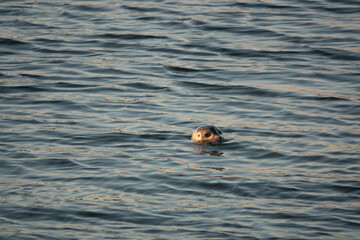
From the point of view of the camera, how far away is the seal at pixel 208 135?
1233 centimetres

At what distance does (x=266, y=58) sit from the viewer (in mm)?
18141

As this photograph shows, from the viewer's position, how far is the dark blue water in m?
9.41

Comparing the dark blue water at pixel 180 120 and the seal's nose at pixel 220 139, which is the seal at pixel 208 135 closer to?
the seal's nose at pixel 220 139

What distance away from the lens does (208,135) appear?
12.3 meters

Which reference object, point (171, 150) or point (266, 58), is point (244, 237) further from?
point (266, 58)

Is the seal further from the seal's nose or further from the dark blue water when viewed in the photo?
the dark blue water

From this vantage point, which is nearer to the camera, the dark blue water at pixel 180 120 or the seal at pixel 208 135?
the dark blue water at pixel 180 120

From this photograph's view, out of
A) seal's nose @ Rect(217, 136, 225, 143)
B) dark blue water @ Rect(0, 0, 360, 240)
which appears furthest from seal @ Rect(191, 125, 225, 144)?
dark blue water @ Rect(0, 0, 360, 240)

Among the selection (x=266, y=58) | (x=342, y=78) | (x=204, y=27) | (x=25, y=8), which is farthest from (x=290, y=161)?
(x=25, y=8)

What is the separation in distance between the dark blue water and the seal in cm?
15

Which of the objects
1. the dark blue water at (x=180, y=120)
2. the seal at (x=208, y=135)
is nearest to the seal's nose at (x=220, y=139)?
the seal at (x=208, y=135)

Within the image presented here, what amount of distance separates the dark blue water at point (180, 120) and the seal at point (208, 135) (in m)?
0.15

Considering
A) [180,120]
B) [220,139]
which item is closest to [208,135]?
[220,139]

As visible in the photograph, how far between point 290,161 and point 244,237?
3.05 m
